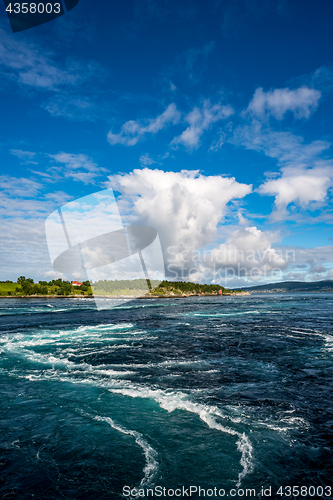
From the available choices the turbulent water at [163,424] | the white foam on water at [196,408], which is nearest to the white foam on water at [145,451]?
the turbulent water at [163,424]

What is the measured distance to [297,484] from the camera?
6.41 meters

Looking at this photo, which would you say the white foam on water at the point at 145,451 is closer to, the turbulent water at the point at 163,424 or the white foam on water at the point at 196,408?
the turbulent water at the point at 163,424

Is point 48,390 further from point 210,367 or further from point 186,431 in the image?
point 210,367

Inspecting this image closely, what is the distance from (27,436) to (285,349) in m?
19.2


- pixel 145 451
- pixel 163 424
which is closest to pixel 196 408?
pixel 163 424

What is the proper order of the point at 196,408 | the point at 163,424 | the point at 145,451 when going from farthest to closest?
the point at 196,408 → the point at 163,424 → the point at 145,451

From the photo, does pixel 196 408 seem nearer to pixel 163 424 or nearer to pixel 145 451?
pixel 163 424

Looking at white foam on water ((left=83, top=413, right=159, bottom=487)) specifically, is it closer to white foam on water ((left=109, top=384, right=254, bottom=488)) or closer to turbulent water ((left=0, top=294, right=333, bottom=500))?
turbulent water ((left=0, top=294, right=333, bottom=500))

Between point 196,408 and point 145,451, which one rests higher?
point 145,451

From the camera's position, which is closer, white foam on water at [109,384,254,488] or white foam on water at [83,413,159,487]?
white foam on water at [83,413,159,487]

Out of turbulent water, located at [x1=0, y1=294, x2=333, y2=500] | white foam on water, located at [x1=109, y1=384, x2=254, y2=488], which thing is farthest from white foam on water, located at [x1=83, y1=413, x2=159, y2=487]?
white foam on water, located at [x1=109, y1=384, x2=254, y2=488]

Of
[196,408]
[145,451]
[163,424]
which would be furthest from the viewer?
[196,408]

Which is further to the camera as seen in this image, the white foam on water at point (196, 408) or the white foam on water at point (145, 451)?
the white foam on water at point (196, 408)

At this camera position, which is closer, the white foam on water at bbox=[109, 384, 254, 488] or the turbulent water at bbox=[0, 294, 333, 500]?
the turbulent water at bbox=[0, 294, 333, 500]
